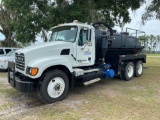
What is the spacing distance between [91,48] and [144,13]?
8240 mm

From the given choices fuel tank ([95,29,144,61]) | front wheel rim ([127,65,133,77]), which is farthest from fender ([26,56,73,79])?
front wheel rim ([127,65,133,77])

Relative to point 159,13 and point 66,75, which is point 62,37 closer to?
point 66,75

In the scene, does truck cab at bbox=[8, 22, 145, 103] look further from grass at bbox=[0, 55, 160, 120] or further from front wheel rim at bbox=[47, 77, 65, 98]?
grass at bbox=[0, 55, 160, 120]

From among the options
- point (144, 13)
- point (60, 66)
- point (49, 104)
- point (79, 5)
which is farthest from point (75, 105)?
point (144, 13)

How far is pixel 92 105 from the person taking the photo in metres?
5.60

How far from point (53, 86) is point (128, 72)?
5232mm

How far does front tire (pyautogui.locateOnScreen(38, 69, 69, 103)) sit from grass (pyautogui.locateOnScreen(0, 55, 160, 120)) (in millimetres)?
225

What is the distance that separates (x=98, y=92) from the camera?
7.10 metres

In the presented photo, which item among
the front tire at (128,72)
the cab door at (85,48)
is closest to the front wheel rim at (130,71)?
the front tire at (128,72)

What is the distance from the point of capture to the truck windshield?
21.6 feet

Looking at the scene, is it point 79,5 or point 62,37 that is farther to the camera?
point 79,5

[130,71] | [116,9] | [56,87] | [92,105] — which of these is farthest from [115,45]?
[116,9]

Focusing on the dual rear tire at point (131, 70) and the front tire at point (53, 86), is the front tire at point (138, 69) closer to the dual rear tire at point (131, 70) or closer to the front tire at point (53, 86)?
the dual rear tire at point (131, 70)

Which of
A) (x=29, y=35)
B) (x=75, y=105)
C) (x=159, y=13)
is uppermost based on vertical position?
(x=159, y=13)
